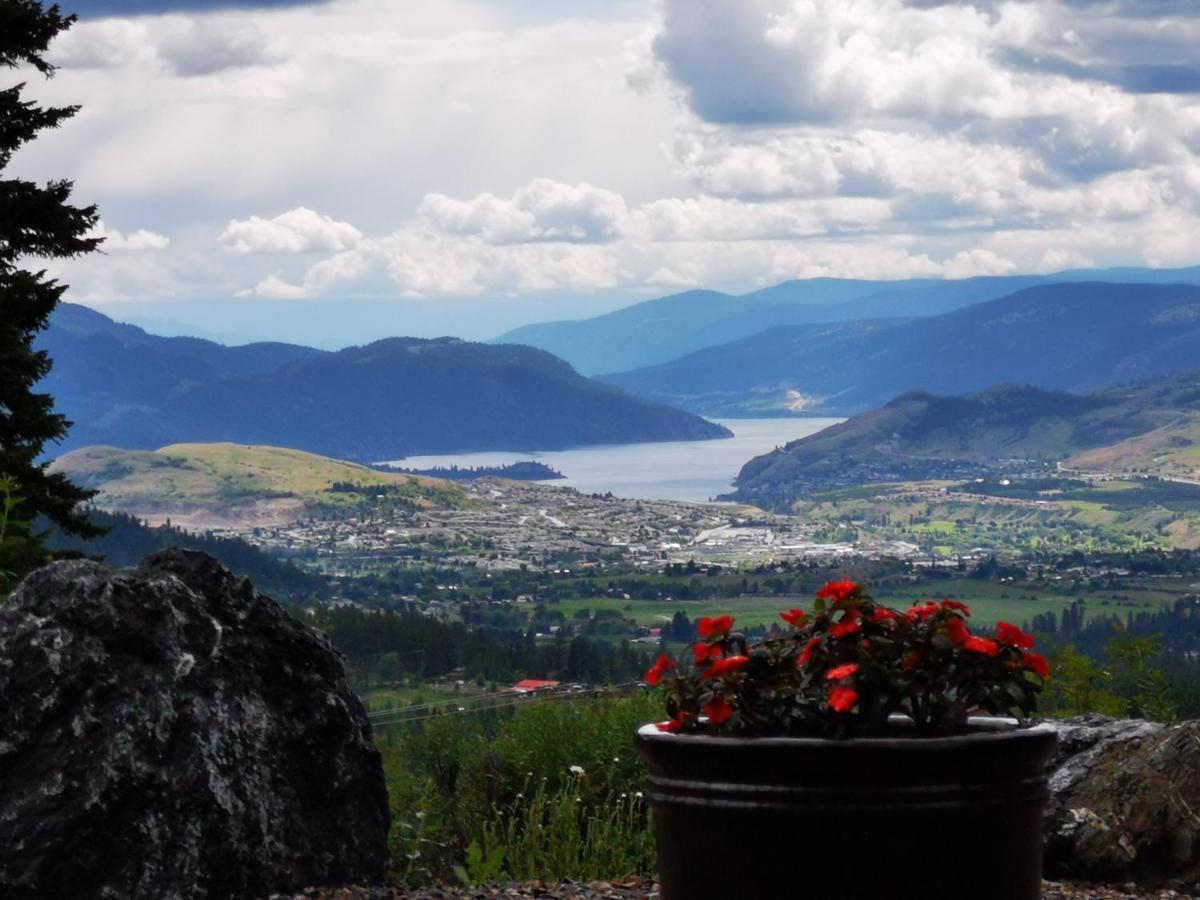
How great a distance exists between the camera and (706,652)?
6.29 m

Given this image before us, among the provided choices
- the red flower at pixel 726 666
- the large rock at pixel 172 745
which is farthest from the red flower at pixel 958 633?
the large rock at pixel 172 745

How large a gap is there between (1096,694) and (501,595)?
131696mm

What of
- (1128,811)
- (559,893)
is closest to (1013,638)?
(559,893)

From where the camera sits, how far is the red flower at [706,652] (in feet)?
20.5

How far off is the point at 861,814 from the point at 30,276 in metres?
10.9

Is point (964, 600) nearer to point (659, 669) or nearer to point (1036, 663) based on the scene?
point (659, 669)

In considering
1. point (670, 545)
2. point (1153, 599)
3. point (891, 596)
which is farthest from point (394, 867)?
point (670, 545)

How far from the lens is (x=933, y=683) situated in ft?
19.5

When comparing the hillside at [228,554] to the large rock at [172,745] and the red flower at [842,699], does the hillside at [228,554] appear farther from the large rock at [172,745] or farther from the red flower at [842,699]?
the red flower at [842,699]

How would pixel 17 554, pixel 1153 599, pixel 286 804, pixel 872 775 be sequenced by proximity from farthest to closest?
pixel 1153 599, pixel 17 554, pixel 286 804, pixel 872 775

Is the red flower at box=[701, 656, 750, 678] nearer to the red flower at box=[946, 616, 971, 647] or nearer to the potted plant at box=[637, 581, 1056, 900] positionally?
the potted plant at box=[637, 581, 1056, 900]

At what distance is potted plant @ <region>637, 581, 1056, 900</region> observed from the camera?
18.6 feet

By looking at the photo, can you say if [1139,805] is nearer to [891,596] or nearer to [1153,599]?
[891,596]

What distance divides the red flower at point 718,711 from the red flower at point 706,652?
307mm
